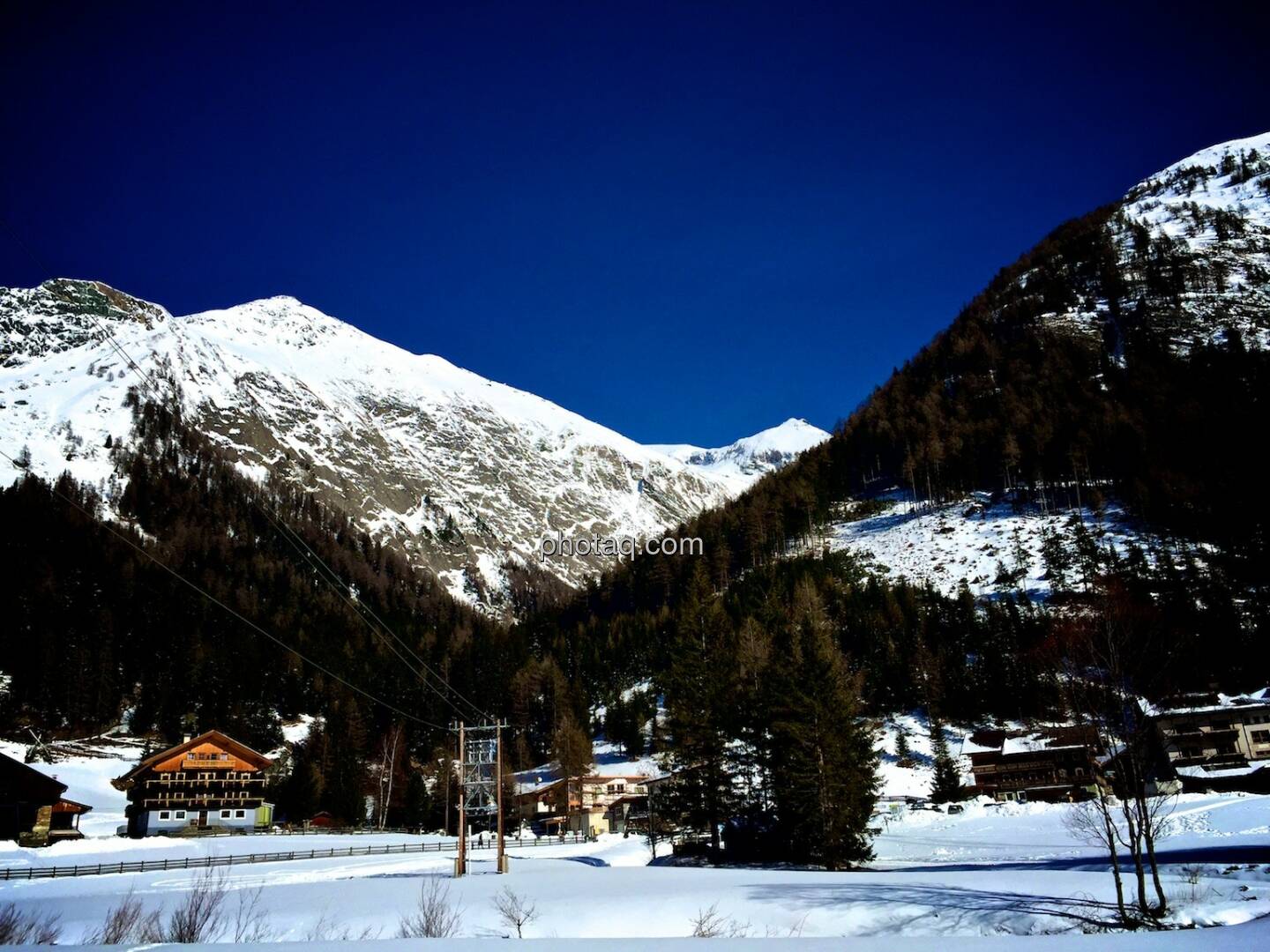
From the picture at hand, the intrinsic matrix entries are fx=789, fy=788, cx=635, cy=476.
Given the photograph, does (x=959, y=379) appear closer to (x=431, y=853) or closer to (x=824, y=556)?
(x=824, y=556)

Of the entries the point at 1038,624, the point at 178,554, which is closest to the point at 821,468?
the point at 1038,624

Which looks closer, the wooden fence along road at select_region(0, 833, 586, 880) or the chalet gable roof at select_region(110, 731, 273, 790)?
the wooden fence along road at select_region(0, 833, 586, 880)

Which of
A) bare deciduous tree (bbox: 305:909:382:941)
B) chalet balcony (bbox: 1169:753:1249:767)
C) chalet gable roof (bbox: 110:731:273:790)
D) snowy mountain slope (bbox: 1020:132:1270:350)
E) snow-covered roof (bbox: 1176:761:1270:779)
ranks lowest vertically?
snow-covered roof (bbox: 1176:761:1270:779)

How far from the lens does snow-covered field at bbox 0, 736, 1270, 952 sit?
16.5 metres

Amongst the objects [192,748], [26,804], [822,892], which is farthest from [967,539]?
[26,804]

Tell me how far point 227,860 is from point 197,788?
22903 millimetres

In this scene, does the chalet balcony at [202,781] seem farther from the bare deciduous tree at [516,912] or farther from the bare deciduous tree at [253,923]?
the bare deciduous tree at [516,912]

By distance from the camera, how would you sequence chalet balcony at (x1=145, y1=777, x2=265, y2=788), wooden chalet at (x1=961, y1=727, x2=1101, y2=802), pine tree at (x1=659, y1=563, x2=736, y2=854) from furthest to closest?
wooden chalet at (x1=961, y1=727, x2=1101, y2=802) < chalet balcony at (x1=145, y1=777, x2=265, y2=788) < pine tree at (x1=659, y1=563, x2=736, y2=854)

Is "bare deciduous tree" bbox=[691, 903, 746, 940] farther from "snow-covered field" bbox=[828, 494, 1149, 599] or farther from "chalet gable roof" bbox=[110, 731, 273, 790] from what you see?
"snow-covered field" bbox=[828, 494, 1149, 599]

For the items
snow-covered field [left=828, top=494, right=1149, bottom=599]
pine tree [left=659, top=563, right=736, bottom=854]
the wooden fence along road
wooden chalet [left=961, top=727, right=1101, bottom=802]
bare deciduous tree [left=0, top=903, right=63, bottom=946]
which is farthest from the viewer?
snow-covered field [left=828, top=494, right=1149, bottom=599]

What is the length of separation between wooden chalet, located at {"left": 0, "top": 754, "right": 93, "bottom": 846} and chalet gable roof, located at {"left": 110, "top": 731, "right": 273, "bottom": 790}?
336 inches

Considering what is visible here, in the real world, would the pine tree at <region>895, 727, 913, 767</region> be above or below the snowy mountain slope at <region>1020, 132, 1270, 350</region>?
below

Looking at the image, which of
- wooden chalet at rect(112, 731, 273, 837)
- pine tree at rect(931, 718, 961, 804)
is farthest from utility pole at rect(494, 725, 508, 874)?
wooden chalet at rect(112, 731, 273, 837)

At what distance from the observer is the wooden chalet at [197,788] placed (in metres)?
61.8
